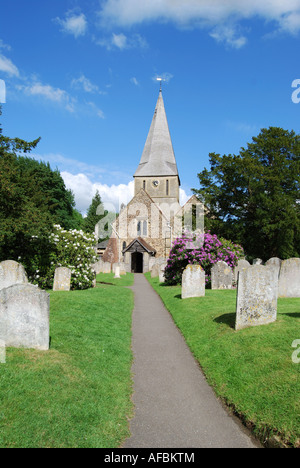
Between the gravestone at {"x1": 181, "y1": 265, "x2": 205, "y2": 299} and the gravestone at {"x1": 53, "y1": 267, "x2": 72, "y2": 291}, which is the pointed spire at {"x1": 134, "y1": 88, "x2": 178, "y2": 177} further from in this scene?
the gravestone at {"x1": 181, "y1": 265, "x2": 205, "y2": 299}

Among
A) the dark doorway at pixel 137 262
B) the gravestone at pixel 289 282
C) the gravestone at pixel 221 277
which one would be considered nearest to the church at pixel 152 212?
the dark doorway at pixel 137 262

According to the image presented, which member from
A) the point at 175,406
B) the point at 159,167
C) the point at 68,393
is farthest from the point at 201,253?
the point at 159,167

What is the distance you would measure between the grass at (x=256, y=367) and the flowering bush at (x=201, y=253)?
902 centimetres

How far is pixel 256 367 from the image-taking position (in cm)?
585

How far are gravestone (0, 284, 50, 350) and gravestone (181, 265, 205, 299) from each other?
832cm

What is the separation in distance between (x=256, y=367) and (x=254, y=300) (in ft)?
7.98

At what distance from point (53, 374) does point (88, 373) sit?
749 mm

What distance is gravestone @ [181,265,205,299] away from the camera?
13977 millimetres

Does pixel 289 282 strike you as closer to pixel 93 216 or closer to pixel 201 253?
pixel 201 253

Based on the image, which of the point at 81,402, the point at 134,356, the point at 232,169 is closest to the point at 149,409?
the point at 81,402

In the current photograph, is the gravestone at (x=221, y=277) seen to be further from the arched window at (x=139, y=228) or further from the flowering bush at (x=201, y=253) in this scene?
the arched window at (x=139, y=228)

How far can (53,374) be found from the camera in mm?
5414

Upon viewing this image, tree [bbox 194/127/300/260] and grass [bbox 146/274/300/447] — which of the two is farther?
tree [bbox 194/127/300/260]

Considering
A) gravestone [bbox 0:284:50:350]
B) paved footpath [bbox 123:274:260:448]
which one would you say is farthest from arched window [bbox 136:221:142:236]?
gravestone [bbox 0:284:50:350]
